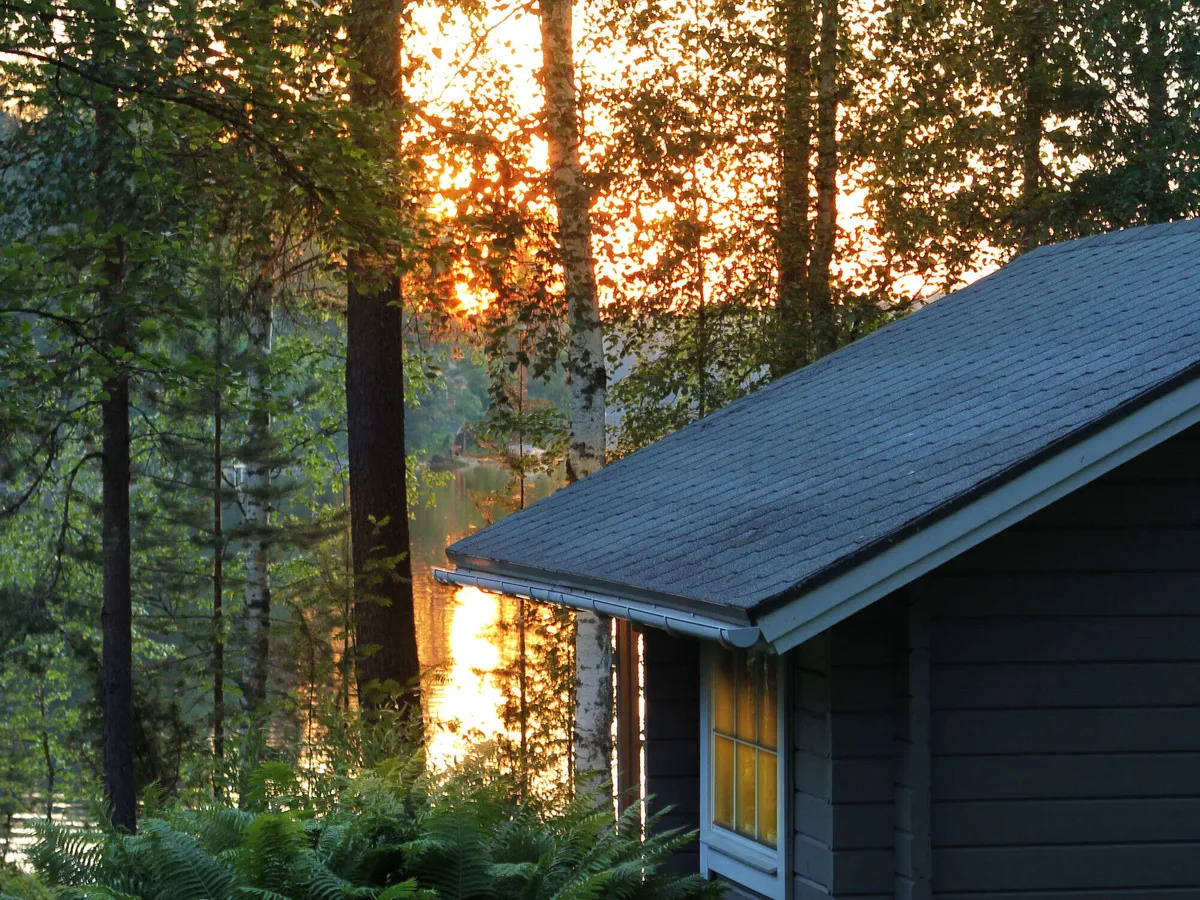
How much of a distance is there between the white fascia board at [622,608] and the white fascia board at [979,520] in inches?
5.7

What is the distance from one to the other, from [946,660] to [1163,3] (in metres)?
15.1

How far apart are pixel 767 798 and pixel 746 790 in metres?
0.28

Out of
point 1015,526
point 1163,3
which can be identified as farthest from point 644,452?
point 1163,3

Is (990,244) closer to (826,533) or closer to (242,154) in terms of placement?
(242,154)

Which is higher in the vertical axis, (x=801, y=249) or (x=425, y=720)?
(x=801, y=249)

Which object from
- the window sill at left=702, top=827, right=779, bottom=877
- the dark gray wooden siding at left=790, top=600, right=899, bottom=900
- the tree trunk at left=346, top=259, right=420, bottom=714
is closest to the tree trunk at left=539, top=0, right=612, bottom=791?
the tree trunk at left=346, top=259, right=420, bottom=714

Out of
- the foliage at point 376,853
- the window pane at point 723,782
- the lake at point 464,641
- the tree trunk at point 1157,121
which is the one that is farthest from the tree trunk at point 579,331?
the tree trunk at point 1157,121

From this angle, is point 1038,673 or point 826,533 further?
point 1038,673

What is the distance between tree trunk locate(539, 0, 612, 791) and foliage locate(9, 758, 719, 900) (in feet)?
18.7

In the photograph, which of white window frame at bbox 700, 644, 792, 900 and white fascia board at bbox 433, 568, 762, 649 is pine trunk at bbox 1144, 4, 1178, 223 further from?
white fascia board at bbox 433, 568, 762, 649

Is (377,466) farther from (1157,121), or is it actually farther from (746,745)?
(1157,121)

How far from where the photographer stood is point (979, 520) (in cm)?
533

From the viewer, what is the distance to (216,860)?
5.70 m

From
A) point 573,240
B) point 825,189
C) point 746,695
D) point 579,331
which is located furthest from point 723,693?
point 825,189
